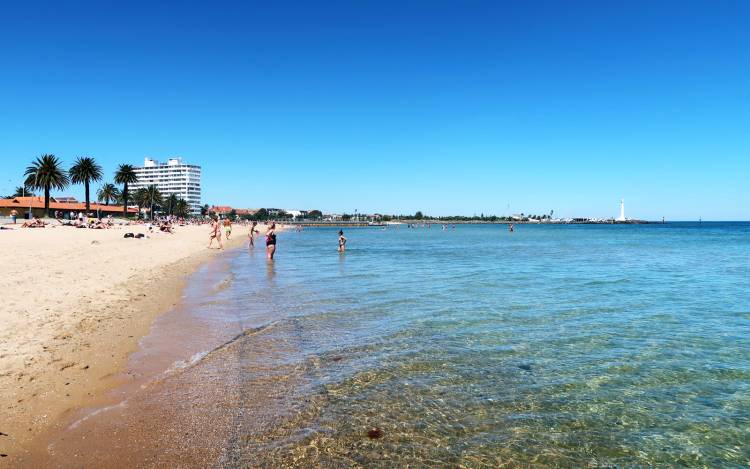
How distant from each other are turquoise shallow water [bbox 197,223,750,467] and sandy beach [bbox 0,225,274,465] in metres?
2.00

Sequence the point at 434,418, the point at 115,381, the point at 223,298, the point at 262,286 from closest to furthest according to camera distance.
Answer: the point at 434,418, the point at 115,381, the point at 223,298, the point at 262,286

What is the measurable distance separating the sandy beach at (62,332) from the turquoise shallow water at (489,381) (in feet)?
6.56

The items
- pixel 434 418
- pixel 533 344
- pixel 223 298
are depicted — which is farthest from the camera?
pixel 223 298

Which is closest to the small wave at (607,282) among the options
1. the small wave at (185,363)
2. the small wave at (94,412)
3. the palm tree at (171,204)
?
the small wave at (185,363)

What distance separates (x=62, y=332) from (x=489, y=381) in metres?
8.37

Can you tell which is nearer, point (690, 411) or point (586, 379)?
point (690, 411)

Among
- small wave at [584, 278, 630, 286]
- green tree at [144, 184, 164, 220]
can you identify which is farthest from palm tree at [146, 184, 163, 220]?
small wave at [584, 278, 630, 286]

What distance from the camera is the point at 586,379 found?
759 cm

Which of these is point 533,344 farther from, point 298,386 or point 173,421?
point 173,421

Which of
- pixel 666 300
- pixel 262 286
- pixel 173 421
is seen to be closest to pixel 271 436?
pixel 173 421

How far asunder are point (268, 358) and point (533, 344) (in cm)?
561

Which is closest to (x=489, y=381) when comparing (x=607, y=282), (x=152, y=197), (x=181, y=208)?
(x=607, y=282)

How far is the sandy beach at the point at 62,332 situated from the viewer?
18.6 ft

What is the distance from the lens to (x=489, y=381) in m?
7.39
